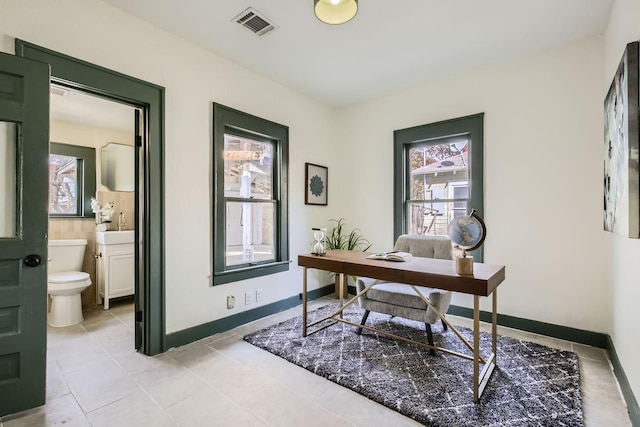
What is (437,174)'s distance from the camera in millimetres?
3631

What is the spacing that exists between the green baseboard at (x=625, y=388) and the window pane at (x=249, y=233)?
302 centimetres

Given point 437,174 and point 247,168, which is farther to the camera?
point 437,174

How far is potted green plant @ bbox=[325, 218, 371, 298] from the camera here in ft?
13.6

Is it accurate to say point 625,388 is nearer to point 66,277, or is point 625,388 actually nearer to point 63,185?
point 66,277

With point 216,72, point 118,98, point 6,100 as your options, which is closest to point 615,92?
point 216,72

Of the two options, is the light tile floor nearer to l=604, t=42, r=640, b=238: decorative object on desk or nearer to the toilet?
the toilet

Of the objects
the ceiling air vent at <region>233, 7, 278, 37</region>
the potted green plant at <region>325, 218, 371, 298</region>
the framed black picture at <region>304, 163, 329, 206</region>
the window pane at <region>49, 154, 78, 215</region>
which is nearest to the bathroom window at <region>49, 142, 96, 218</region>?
the window pane at <region>49, 154, 78, 215</region>

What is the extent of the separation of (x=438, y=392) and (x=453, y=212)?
6.80ft

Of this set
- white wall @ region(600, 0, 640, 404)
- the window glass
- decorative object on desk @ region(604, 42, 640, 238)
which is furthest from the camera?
the window glass

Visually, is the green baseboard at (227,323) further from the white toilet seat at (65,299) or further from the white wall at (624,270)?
the white wall at (624,270)

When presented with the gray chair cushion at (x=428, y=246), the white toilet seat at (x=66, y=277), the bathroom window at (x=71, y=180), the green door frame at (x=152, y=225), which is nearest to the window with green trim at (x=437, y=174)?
the gray chair cushion at (x=428, y=246)

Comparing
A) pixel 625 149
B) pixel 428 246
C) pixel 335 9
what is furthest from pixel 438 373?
pixel 335 9

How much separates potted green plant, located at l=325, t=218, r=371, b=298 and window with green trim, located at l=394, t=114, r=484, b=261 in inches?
20.8

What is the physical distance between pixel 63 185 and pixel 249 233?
2.68 metres
